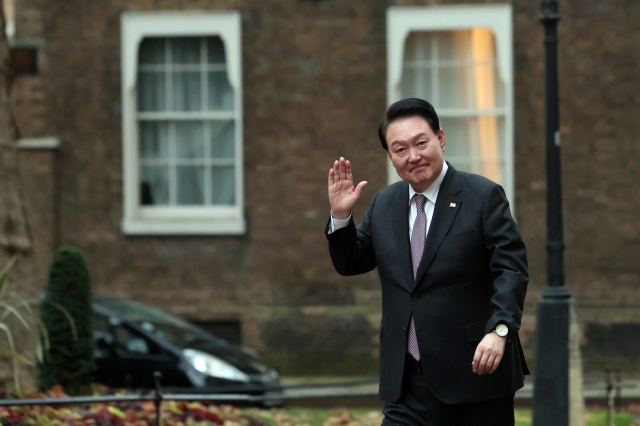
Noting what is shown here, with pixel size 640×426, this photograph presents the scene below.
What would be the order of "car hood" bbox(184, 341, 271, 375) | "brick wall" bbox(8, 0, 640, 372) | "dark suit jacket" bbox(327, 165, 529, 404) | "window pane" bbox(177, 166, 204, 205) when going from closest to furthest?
"dark suit jacket" bbox(327, 165, 529, 404) → "car hood" bbox(184, 341, 271, 375) → "brick wall" bbox(8, 0, 640, 372) → "window pane" bbox(177, 166, 204, 205)

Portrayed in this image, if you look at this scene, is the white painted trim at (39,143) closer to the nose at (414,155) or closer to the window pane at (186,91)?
the window pane at (186,91)

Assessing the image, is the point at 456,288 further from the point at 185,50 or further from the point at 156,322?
the point at 185,50

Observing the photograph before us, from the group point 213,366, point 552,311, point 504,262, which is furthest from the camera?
point 213,366

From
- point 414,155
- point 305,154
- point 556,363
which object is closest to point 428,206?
point 414,155

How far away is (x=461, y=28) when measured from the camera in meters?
15.5

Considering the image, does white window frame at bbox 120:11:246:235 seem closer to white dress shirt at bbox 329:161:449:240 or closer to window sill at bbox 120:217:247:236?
window sill at bbox 120:217:247:236

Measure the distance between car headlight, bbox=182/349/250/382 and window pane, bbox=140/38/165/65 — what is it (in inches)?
216

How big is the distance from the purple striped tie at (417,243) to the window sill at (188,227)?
10.9 metres

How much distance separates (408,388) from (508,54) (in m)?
11.2

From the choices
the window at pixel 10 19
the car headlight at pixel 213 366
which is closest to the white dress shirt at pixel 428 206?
the car headlight at pixel 213 366

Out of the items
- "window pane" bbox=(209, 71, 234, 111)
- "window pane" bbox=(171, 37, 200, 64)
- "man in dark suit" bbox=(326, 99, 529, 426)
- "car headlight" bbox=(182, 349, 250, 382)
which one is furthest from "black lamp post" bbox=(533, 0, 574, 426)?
"window pane" bbox=(171, 37, 200, 64)

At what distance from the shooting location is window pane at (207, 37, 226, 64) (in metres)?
15.8

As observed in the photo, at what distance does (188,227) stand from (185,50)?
2480 mm

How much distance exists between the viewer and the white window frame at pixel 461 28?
1532 cm
